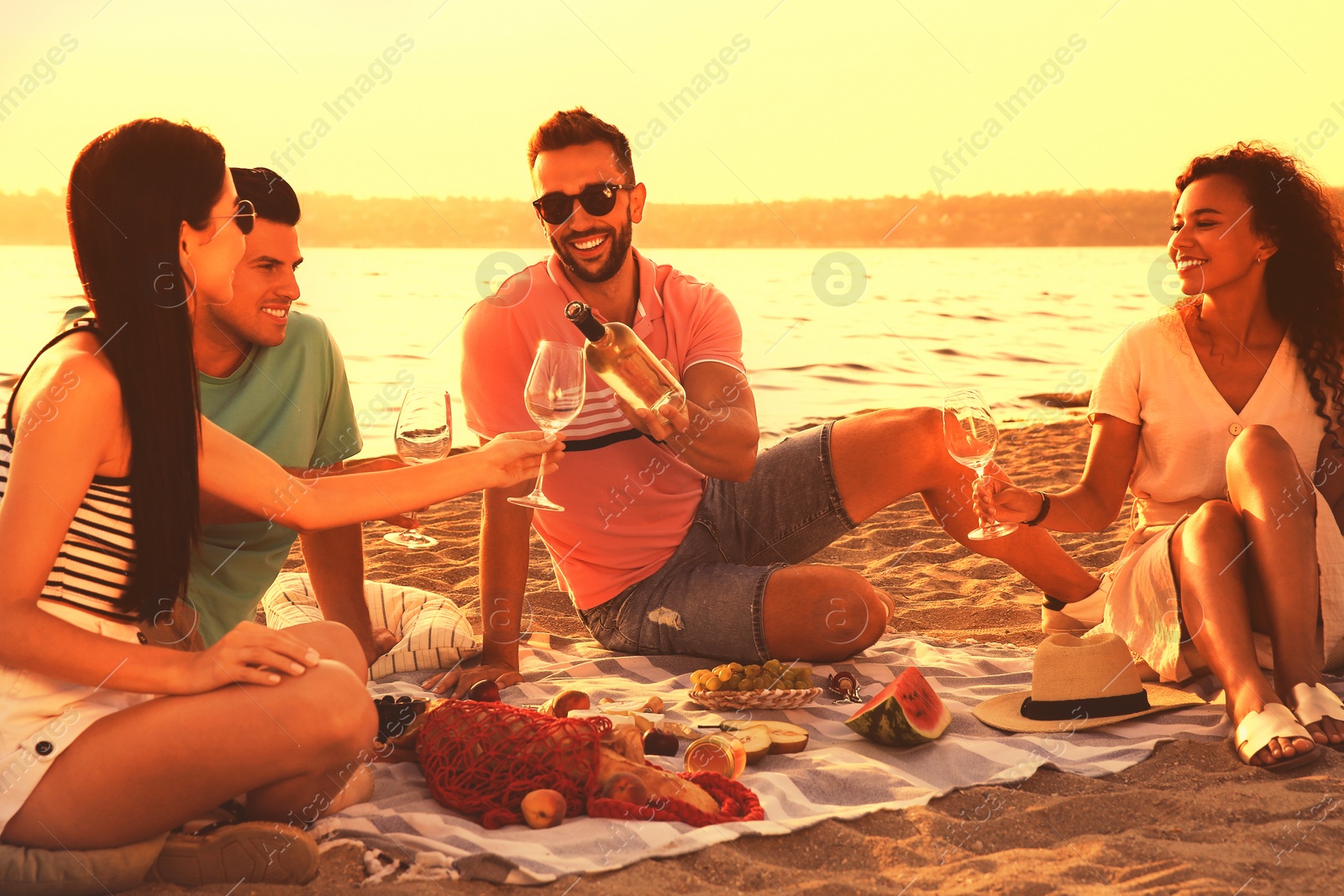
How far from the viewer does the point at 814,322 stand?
53.4ft

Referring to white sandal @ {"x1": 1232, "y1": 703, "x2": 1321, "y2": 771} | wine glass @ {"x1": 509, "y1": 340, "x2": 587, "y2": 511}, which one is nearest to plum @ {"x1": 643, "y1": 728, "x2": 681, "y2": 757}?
wine glass @ {"x1": 509, "y1": 340, "x2": 587, "y2": 511}

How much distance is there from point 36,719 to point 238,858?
0.50m

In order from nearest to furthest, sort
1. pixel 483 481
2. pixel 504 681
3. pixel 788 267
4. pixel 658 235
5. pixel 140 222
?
1. pixel 140 222
2. pixel 483 481
3. pixel 504 681
4. pixel 788 267
5. pixel 658 235

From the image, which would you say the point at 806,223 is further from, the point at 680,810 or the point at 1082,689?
the point at 680,810

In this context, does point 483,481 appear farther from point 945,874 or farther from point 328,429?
point 945,874

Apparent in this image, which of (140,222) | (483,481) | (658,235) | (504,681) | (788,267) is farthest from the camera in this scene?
(658,235)

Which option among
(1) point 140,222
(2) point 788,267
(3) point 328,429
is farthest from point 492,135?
(1) point 140,222

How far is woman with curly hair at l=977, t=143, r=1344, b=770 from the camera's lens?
345 cm

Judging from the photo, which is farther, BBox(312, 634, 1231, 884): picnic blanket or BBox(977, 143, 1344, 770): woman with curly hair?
BBox(977, 143, 1344, 770): woman with curly hair

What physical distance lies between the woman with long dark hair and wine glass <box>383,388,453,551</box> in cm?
74

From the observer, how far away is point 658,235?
26.0 metres

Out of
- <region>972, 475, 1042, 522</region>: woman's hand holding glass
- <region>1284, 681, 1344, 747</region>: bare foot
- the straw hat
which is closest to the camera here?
<region>1284, 681, 1344, 747</region>: bare foot

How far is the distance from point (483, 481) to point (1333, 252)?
3.16m

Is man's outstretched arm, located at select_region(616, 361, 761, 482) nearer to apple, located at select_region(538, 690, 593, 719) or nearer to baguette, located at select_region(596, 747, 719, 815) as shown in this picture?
apple, located at select_region(538, 690, 593, 719)
